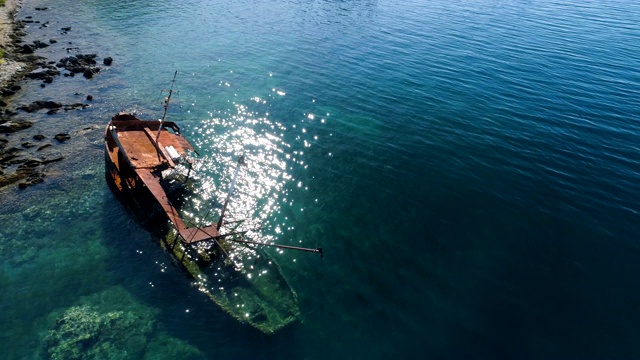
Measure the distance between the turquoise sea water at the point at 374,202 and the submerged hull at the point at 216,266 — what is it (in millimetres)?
801

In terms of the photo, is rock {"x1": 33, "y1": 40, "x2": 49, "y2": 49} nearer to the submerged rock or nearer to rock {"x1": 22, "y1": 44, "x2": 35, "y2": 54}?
rock {"x1": 22, "y1": 44, "x2": 35, "y2": 54}

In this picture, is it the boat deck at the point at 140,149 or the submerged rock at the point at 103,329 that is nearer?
the submerged rock at the point at 103,329

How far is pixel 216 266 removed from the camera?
77.0 feet

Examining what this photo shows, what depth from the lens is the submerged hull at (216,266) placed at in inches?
833

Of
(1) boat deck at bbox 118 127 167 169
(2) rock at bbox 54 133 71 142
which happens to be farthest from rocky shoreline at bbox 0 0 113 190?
(1) boat deck at bbox 118 127 167 169

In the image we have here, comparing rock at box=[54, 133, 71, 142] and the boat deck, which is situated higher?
the boat deck

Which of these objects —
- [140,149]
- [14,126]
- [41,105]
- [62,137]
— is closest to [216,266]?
[140,149]

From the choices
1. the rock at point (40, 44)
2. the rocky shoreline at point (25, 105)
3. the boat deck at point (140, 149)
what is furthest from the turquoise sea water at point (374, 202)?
the boat deck at point (140, 149)

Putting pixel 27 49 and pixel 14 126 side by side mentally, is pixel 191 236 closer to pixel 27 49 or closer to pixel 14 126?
pixel 14 126

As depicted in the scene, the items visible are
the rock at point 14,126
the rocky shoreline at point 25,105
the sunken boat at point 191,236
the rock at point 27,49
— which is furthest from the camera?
the rock at point 27,49

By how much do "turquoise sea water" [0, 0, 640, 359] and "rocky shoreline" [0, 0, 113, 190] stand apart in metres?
1.52

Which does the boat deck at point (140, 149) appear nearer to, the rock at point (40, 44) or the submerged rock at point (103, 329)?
the submerged rock at point (103, 329)

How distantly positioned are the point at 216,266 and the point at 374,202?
542 inches

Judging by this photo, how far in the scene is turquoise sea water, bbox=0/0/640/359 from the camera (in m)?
20.6
